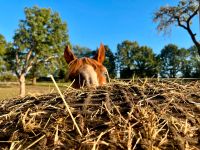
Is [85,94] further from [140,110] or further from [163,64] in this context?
[163,64]

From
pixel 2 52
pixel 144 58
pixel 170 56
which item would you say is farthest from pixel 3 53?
pixel 170 56

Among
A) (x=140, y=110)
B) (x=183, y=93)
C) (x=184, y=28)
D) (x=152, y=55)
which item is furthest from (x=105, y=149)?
(x=152, y=55)

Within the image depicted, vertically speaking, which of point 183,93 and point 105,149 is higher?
point 183,93

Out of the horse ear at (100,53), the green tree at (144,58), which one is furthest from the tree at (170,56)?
the horse ear at (100,53)

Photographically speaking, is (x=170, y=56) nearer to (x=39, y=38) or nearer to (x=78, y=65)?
(x=39, y=38)

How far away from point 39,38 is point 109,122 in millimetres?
63514

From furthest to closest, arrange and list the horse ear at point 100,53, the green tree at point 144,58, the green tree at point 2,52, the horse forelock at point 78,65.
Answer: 1. the green tree at point 144,58
2. the green tree at point 2,52
3. the horse ear at point 100,53
4. the horse forelock at point 78,65

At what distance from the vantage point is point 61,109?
1.98m

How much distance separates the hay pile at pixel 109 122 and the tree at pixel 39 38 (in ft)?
204

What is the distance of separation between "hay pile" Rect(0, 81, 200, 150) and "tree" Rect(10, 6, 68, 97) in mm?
62055

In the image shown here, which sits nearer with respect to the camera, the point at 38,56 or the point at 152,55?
the point at 38,56

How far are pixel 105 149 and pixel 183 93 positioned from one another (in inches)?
33.0

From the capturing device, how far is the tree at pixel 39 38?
6488 cm

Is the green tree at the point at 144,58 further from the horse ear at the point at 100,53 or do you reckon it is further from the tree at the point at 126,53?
the horse ear at the point at 100,53
